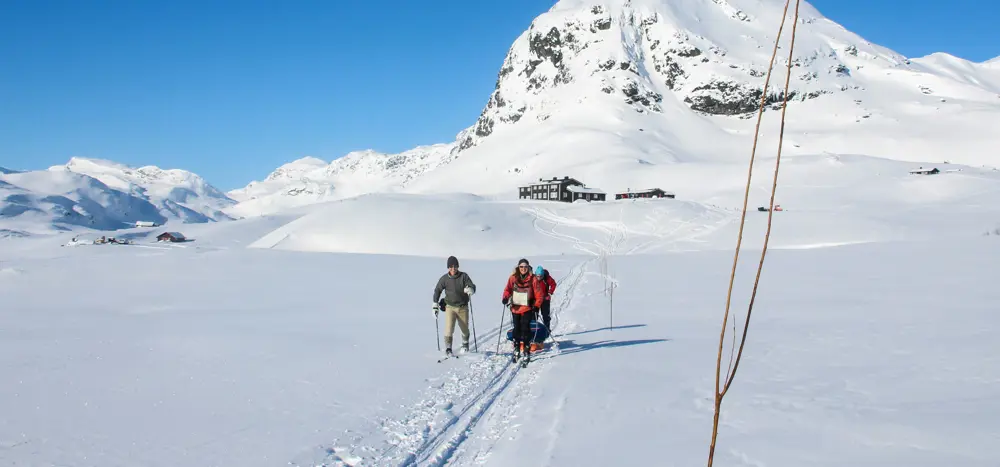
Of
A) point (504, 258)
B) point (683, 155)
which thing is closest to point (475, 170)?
point (683, 155)

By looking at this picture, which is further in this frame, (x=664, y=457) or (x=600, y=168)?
(x=600, y=168)

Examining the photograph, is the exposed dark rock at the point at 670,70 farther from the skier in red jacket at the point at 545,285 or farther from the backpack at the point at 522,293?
the backpack at the point at 522,293

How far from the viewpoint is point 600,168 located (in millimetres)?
119688

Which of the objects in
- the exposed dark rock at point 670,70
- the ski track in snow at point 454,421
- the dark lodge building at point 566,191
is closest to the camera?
the ski track in snow at point 454,421

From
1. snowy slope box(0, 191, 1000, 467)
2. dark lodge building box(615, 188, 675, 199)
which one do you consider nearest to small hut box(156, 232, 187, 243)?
snowy slope box(0, 191, 1000, 467)

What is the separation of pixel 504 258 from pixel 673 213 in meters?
24.4

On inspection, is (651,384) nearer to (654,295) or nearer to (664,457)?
(664,457)

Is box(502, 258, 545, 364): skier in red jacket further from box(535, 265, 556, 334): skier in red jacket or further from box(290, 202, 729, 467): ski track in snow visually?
box(290, 202, 729, 467): ski track in snow

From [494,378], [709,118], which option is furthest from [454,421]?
[709,118]

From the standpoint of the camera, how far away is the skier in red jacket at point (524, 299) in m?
11.0

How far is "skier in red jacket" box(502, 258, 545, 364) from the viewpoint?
432 inches

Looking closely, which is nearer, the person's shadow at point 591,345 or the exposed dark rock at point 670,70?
the person's shadow at point 591,345

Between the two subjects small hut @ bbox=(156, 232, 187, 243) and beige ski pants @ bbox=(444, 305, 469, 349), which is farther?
small hut @ bbox=(156, 232, 187, 243)

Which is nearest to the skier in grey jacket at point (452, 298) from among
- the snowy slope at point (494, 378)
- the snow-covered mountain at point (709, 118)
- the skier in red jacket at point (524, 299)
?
the snowy slope at point (494, 378)
